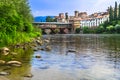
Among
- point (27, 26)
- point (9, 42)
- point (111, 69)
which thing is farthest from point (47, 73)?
point (27, 26)

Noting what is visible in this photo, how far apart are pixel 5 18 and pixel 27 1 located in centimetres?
4902

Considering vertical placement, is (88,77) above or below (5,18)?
below

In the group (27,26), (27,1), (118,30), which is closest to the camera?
(27,26)

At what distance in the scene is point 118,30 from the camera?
553ft

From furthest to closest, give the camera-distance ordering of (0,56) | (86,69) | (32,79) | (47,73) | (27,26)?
(27,26), (0,56), (86,69), (47,73), (32,79)

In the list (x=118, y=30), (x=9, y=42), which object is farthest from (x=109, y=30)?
(x=9, y=42)

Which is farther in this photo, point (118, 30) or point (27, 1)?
point (118, 30)

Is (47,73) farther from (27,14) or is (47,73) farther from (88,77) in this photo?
(27,14)

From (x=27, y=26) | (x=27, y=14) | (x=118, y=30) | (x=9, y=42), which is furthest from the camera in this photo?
(x=118, y=30)

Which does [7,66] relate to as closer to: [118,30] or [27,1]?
[27,1]

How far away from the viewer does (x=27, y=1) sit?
89.8m

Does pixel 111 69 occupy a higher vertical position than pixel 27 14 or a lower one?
lower

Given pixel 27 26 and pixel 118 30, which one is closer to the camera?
pixel 27 26

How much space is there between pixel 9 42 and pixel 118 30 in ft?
434
